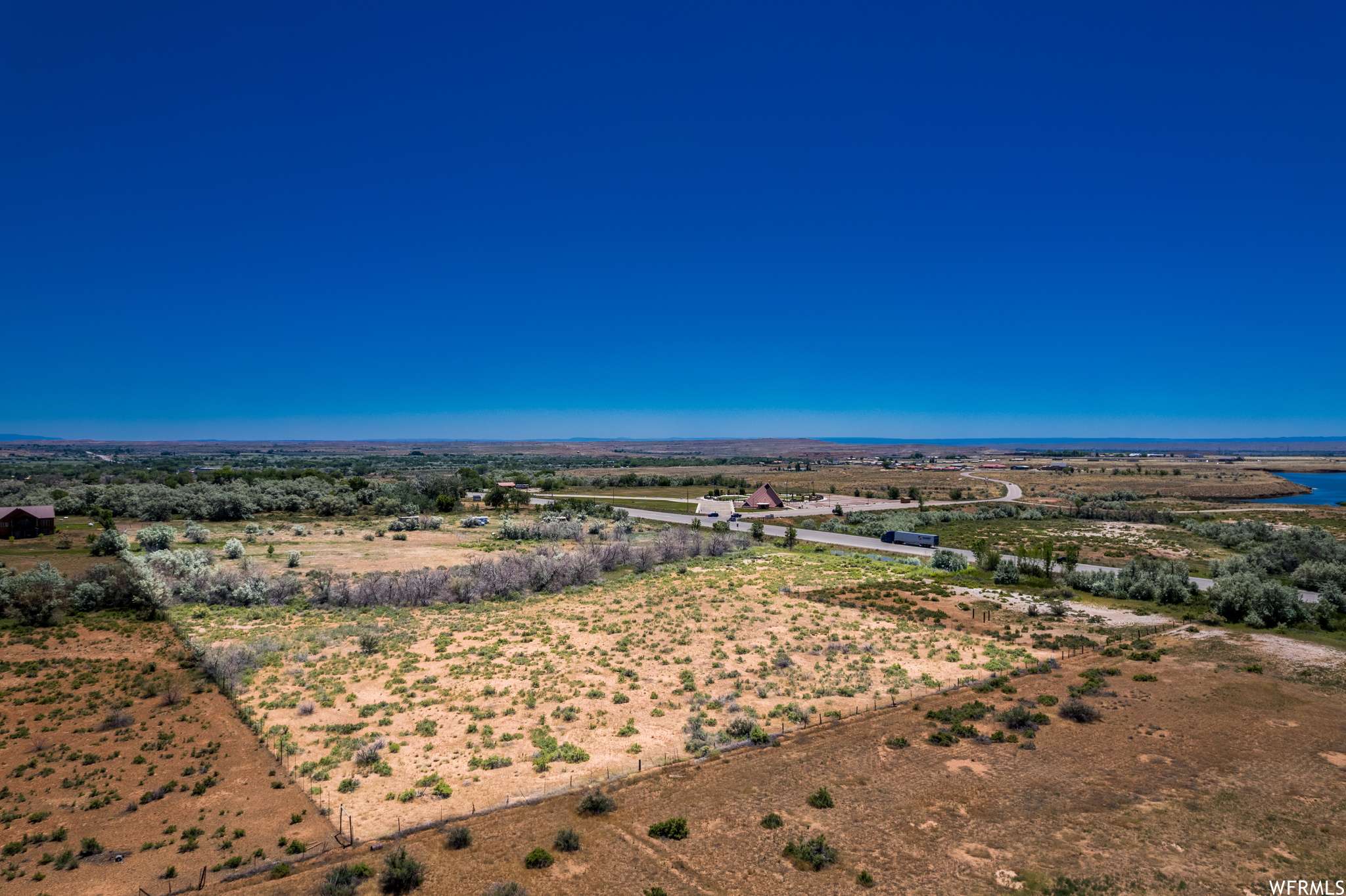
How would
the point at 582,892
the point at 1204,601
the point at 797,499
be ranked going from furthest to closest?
the point at 797,499 → the point at 1204,601 → the point at 582,892

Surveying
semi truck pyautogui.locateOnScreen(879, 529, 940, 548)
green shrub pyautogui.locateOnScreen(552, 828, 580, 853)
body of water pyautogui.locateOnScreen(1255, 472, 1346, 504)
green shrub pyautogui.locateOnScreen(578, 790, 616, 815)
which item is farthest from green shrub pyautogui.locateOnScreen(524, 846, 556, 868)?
body of water pyautogui.locateOnScreen(1255, 472, 1346, 504)

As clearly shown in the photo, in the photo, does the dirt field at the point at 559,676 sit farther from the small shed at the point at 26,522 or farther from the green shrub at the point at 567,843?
the small shed at the point at 26,522

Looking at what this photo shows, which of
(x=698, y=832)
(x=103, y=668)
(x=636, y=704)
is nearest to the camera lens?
(x=698, y=832)

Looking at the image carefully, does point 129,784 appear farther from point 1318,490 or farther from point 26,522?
point 1318,490

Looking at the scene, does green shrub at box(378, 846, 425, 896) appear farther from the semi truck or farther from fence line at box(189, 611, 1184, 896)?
the semi truck

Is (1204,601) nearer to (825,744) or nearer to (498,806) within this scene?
(825,744)

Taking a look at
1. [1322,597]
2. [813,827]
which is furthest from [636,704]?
[1322,597]

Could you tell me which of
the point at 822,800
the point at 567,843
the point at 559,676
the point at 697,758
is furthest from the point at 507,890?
the point at 559,676

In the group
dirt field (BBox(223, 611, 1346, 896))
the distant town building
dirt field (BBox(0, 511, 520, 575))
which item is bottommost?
dirt field (BBox(0, 511, 520, 575))
